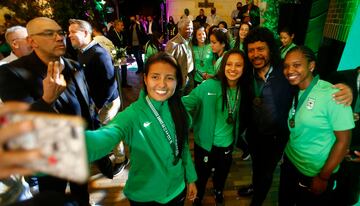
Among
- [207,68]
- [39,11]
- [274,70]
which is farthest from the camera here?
[39,11]

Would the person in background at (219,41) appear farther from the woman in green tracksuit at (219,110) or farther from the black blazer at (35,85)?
the black blazer at (35,85)

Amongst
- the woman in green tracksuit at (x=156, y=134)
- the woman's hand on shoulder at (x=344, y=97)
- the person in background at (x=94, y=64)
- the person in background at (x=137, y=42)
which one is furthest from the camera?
the person in background at (x=137, y=42)

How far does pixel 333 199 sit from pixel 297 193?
27 cm

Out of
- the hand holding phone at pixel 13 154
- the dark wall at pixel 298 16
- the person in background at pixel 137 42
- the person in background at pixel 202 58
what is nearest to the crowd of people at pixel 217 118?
the hand holding phone at pixel 13 154

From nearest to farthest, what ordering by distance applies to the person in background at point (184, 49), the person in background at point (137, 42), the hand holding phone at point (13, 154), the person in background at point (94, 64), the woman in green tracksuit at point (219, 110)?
the hand holding phone at point (13, 154) < the woman in green tracksuit at point (219, 110) < the person in background at point (94, 64) < the person in background at point (184, 49) < the person in background at point (137, 42)

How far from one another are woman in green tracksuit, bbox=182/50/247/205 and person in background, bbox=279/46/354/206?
1.42 feet

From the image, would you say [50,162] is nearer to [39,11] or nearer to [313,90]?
[313,90]

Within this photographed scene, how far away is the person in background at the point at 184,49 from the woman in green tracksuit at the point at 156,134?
2.19 meters

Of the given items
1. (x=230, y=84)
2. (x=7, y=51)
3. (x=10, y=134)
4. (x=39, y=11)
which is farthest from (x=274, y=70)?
(x=39, y=11)

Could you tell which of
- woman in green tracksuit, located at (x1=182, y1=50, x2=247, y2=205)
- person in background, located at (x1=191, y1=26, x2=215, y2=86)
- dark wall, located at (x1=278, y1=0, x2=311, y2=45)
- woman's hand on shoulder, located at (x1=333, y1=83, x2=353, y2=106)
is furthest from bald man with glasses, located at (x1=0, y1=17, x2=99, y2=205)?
dark wall, located at (x1=278, y1=0, x2=311, y2=45)

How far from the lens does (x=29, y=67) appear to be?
1689 mm

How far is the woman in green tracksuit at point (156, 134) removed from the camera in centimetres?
133

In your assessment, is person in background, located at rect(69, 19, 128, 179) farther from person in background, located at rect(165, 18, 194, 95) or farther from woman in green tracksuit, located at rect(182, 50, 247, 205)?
woman in green tracksuit, located at rect(182, 50, 247, 205)

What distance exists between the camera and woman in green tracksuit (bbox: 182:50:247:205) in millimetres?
1988
